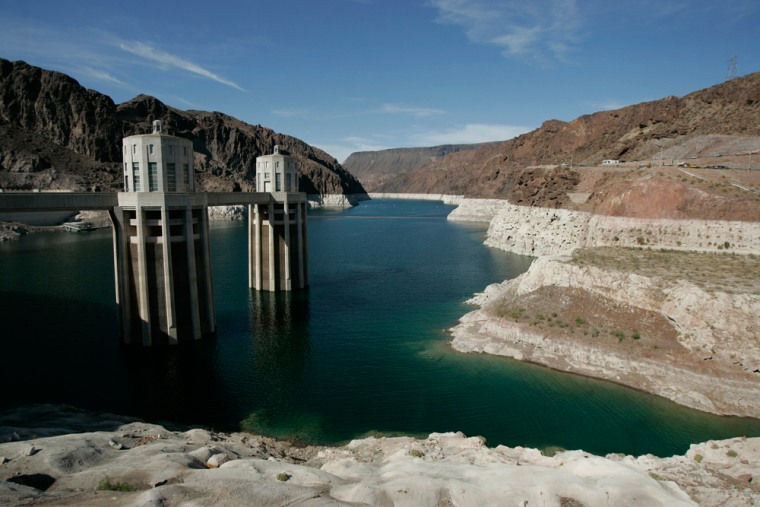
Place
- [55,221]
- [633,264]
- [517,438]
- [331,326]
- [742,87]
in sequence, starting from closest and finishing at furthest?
[517,438] → [633,264] → [331,326] → [742,87] → [55,221]

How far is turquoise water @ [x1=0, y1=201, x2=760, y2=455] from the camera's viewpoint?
2456cm

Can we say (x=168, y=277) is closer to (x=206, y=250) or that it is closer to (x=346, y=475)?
(x=206, y=250)

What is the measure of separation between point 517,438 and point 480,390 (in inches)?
202

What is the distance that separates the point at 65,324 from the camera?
131 feet

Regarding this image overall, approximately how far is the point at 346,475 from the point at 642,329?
914 inches

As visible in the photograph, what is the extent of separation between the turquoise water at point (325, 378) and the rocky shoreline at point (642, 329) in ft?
4.98

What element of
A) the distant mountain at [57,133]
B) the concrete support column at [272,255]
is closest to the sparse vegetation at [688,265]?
the concrete support column at [272,255]

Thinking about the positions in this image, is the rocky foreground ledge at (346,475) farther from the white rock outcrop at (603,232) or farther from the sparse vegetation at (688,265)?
the white rock outcrop at (603,232)

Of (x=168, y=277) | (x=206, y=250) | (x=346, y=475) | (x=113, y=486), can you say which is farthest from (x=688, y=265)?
(x=113, y=486)

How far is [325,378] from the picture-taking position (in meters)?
30.7

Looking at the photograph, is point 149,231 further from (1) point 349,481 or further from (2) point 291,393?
(1) point 349,481

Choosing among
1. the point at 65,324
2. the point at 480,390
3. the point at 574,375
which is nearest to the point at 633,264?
the point at 574,375

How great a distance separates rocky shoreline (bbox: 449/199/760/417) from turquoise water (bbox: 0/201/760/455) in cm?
152

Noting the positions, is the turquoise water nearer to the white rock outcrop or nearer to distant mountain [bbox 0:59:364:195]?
the white rock outcrop
